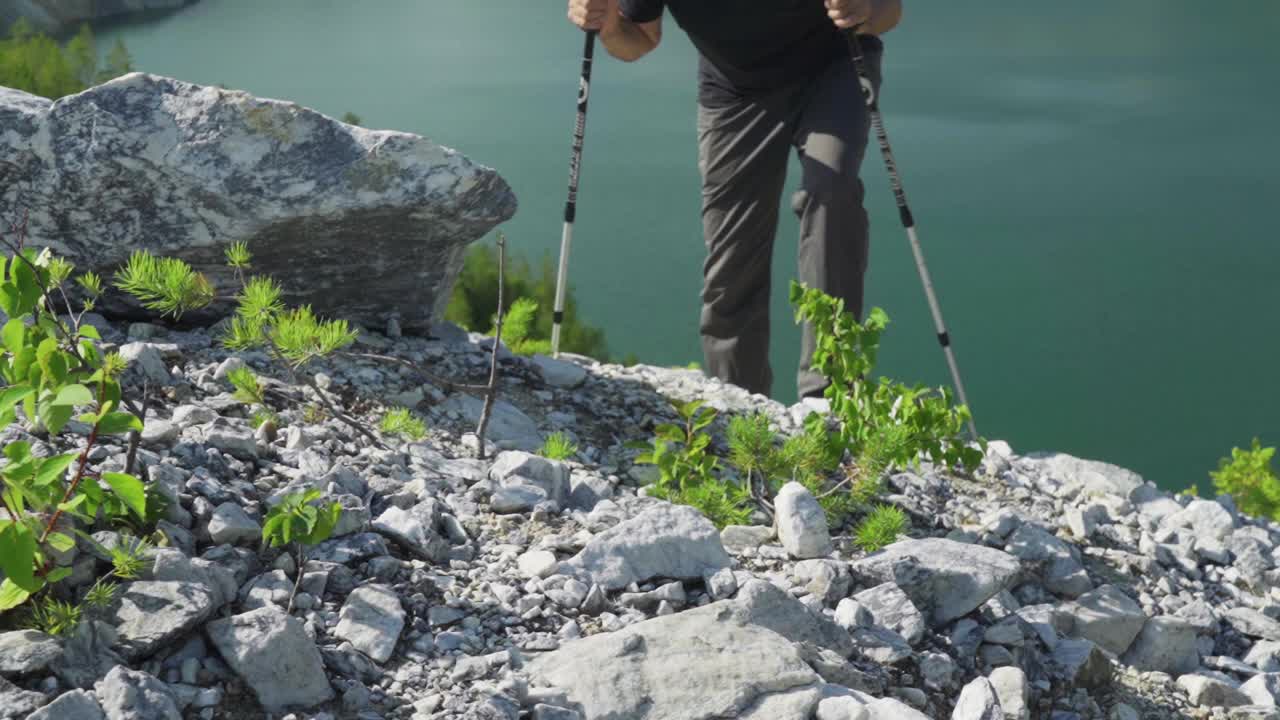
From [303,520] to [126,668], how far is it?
21.6 inches

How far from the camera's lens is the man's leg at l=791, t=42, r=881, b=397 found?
5918mm

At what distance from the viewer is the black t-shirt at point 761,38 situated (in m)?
6.20

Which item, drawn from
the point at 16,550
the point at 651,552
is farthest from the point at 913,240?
the point at 16,550

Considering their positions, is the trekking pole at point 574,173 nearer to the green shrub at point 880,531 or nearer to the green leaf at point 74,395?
the green shrub at point 880,531

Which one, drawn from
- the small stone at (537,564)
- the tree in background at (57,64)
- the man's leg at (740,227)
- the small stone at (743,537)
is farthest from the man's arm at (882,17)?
the tree in background at (57,64)

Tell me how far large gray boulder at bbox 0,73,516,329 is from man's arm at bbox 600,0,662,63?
1.79 m

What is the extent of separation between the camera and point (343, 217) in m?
5.10

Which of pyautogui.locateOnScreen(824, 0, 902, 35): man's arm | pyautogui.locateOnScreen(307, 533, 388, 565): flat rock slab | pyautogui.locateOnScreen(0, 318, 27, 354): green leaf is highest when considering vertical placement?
pyautogui.locateOnScreen(824, 0, 902, 35): man's arm

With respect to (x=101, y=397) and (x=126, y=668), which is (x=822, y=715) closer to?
(x=126, y=668)

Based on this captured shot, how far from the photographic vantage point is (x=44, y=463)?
265 cm

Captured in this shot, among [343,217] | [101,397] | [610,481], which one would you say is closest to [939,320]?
[610,481]

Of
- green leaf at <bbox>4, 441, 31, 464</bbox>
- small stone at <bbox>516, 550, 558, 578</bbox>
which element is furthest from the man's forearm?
green leaf at <bbox>4, 441, 31, 464</bbox>

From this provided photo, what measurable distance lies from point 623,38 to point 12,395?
15.1 feet

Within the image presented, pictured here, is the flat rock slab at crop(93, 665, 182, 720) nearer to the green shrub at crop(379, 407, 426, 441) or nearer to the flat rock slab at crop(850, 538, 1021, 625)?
the green shrub at crop(379, 407, 426, 441)
